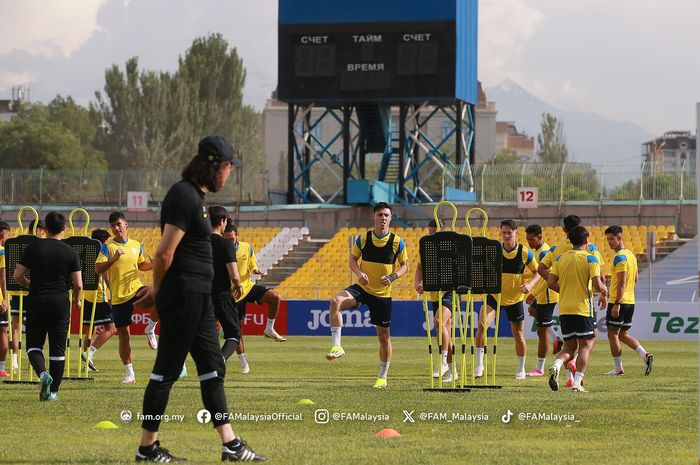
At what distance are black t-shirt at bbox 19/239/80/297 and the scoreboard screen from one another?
32.0m

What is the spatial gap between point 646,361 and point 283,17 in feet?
99.0

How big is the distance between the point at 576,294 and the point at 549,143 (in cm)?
9995

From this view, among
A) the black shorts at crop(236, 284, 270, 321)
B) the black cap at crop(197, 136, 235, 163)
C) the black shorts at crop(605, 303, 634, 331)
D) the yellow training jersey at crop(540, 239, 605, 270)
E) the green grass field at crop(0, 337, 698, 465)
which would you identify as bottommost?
the green grass field at crop(0, 337, 698, 465)

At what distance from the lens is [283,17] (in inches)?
1839

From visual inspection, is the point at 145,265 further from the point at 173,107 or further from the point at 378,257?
the point at 173,107

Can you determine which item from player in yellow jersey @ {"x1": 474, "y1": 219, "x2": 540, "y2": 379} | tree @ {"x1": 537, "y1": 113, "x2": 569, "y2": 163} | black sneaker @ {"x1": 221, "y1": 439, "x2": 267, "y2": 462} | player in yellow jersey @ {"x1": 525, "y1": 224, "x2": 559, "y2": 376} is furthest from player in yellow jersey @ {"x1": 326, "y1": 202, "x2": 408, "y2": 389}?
tree @ {"x1": 537, "y1": 113, "x2": 569, "y2": 163}

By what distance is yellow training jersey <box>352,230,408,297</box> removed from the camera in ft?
54.0

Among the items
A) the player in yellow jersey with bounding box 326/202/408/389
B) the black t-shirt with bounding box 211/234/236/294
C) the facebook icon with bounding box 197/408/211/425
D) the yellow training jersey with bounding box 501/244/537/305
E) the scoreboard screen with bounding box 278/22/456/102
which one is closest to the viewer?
the facebook icon with bounding box 197/408/211/425

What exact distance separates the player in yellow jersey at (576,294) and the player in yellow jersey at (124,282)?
5.45 meters

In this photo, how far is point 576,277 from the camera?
1545 centimetres

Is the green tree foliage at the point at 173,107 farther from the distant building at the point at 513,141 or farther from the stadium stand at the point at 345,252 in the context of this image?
the distant building at the point at 513,141

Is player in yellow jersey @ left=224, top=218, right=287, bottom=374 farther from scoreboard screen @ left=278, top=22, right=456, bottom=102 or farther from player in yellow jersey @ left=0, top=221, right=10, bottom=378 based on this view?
scoreboard screen @ left=278, top=22, right=456, bottom=102

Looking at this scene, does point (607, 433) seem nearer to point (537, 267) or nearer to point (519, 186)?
point (537, 267)

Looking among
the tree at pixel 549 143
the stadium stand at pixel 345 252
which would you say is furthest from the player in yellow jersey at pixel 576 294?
the tree at pixel 549 143
